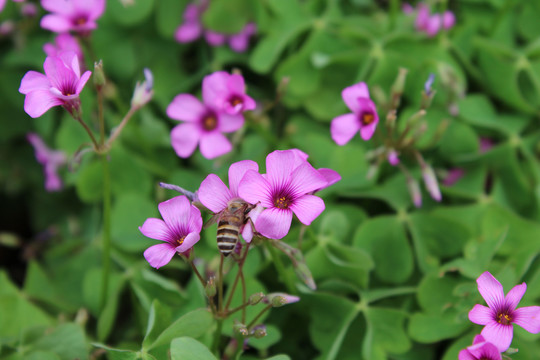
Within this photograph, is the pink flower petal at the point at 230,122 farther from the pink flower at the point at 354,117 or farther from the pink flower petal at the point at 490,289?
the pink flower petal at the point at 490,289

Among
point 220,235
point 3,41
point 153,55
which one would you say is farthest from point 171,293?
point 3,41

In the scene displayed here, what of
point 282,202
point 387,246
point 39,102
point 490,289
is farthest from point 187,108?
point 490,289

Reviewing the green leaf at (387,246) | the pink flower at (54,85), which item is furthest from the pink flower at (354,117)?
the pink flower at (54,85)

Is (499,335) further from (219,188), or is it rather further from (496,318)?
(219,188)

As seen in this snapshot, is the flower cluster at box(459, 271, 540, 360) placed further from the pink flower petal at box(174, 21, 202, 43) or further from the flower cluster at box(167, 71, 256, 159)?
the pink flower petal at box(174, 21, 202, 43)

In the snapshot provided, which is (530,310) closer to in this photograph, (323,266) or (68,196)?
(323,266)
